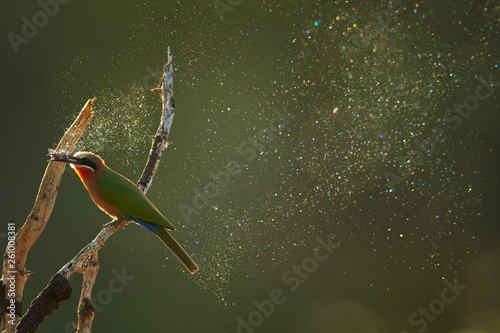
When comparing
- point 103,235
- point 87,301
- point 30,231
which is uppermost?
point 30,231

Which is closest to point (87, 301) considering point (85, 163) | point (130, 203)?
point (130, 203)

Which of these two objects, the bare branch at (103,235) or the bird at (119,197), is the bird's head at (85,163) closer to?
the bird at (119,197)

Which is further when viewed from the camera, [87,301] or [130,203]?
[130,203]

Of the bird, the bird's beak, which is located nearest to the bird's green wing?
the bird

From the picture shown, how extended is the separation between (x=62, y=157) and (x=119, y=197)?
20 centimetres

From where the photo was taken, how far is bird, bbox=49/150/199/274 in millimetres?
1479

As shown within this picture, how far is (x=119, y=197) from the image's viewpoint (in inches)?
58.2

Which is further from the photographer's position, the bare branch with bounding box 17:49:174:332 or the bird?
the bird

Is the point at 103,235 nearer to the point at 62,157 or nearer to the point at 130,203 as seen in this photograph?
the point at 130,203

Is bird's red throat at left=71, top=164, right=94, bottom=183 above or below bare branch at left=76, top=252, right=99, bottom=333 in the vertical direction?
above

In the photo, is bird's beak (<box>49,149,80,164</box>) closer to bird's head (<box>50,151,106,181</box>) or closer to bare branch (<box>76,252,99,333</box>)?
bird's head (<box>50,151,106,181</box>)

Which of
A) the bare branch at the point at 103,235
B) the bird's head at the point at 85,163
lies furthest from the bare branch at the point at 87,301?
the bird's head at the point at 85,163

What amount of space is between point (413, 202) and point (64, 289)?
106 inches

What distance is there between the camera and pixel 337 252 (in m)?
3.49
